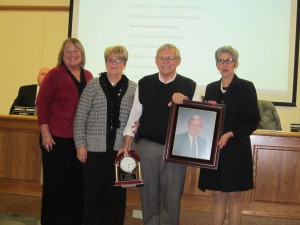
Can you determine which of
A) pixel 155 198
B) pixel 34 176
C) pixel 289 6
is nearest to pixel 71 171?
pixel 155 198

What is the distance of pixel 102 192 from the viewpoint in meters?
2.42

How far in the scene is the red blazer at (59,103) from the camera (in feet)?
8.31

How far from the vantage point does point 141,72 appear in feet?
15.3

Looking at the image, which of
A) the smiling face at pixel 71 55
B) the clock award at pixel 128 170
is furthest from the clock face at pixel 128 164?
the smiling face at pixel 71 55

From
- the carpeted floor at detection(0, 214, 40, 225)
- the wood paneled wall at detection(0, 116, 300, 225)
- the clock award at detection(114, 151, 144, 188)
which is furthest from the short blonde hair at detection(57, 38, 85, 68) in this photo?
the carpeted floor at detection(0, 214, 40, 225)

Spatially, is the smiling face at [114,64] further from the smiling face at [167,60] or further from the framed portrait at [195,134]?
the framed portrait at [195,134]

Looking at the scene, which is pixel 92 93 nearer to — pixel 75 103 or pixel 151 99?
pixel 75 103

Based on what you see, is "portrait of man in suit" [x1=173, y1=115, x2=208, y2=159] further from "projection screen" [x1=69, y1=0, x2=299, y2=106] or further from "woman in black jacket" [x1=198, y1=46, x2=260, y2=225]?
"projection screen" [x1=69, y1=0, x2=299, y2=106]

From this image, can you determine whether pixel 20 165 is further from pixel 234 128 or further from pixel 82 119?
pixel 234 128

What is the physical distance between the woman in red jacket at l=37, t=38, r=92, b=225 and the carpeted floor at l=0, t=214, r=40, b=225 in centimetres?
60

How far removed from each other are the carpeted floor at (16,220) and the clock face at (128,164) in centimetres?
128

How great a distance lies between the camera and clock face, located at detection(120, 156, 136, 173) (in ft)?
7.54

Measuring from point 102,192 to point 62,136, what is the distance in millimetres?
465

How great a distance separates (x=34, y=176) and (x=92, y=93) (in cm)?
136
